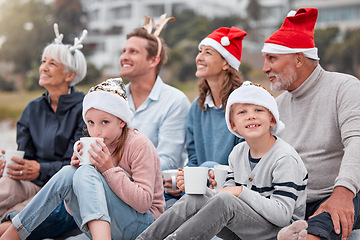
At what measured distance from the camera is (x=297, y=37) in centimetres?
323

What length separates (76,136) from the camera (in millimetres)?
3742

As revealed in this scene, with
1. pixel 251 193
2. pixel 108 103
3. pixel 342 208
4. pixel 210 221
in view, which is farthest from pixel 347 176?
pixel 108 103

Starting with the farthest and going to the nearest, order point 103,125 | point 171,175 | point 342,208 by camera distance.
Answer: point 171,175, point 103,125, point 342,208

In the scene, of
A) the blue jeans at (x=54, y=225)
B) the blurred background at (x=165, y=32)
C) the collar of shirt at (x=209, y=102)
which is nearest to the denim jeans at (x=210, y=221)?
the blue jeans at (x=54, y=225)

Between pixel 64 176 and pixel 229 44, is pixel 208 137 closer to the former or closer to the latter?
pixel 229 44

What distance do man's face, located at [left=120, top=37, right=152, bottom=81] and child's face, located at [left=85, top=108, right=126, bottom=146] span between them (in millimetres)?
1466

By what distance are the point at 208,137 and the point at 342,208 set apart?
1.53m

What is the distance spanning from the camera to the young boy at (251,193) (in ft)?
Answer: 7.48

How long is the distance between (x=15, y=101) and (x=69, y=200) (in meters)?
26.9

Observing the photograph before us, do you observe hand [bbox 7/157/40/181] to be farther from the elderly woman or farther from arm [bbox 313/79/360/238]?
arm [bbox 313/79/360/238]

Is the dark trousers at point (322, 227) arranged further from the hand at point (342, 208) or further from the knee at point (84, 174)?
the knee at point (84, 174)

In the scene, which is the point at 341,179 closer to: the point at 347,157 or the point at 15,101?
the point at 347,157

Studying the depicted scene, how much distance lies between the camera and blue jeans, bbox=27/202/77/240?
3.25 m

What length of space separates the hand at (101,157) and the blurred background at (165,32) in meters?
22.5
